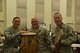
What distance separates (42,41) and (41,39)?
0.16 feet

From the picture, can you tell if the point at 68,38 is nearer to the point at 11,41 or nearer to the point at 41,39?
the point at 41,39

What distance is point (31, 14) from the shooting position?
26.2 ft

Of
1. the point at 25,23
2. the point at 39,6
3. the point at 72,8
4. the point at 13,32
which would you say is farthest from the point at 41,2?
the point at 13,32

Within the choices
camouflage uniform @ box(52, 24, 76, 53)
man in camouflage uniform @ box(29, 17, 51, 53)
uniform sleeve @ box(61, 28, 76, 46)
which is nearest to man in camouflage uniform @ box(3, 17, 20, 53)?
man in camouflage uniform @ box(29, 17, 51, 53)

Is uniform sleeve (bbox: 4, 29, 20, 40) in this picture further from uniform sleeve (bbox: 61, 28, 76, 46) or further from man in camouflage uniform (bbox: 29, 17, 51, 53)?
uniform sleeve (bbox: 61, 28, 76, 46)

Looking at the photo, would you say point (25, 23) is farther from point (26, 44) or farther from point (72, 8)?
point (26, 44)

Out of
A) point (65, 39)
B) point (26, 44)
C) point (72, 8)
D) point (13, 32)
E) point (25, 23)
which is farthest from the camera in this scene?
point (72, 8)

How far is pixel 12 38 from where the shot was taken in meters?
4.09

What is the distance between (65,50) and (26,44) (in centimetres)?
76

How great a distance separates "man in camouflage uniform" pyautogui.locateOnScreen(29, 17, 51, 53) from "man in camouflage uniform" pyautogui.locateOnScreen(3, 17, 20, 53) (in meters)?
0.37

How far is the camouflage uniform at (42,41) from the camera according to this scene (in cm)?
392

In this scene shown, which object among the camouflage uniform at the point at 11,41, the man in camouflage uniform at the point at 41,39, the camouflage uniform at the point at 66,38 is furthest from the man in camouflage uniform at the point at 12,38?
the camouflage uniform at the point at 66,38

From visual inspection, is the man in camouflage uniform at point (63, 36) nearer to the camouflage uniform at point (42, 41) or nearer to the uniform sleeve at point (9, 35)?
the camouflage uniform at point (42, 41)

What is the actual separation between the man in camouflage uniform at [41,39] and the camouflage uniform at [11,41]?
15.0 inches
